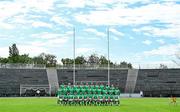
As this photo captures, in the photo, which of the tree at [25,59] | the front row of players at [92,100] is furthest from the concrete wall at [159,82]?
the tree at [25,59]

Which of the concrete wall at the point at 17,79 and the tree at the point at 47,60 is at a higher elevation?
the tree at the point at 47,60

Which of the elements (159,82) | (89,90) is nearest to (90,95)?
(89,90)

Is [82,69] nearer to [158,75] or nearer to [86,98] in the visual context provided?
[158,75]

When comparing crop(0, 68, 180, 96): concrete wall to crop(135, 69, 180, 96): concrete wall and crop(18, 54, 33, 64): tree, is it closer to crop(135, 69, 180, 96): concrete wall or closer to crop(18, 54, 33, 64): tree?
crop(135, 69, 180, 96): concrete wall

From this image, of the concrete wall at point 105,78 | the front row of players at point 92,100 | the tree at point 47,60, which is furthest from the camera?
the tree at point 47,60

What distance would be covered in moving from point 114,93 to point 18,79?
47.2 meters

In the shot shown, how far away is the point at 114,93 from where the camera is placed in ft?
123

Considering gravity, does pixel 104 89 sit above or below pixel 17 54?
below

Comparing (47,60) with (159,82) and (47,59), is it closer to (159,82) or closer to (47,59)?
(47,59)

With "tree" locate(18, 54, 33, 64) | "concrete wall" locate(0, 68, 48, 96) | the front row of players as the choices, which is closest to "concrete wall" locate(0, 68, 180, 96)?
"concrete wall" locate(0, 68, 48, 96)

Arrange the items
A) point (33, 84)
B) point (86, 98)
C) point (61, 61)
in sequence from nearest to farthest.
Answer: point (86, 98)
point (33, 84)
point (61, 61)

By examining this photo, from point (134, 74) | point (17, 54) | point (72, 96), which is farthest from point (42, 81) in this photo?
point (17, 54)

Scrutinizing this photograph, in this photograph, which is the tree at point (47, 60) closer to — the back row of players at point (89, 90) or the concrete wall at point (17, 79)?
the concrete wall at point (17, 79)

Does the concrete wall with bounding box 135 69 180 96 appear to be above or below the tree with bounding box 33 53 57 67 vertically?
below
